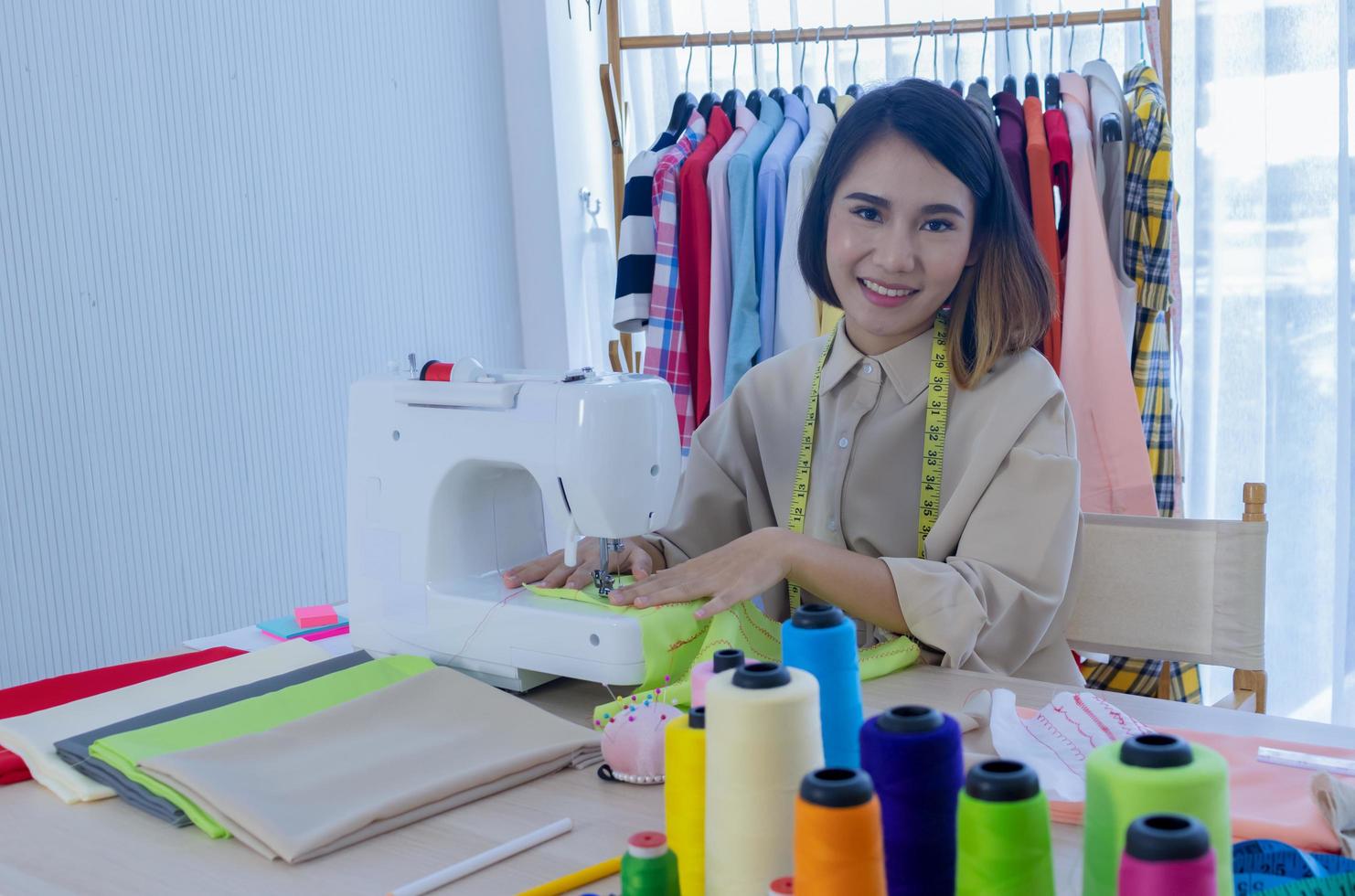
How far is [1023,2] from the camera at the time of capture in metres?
2.62

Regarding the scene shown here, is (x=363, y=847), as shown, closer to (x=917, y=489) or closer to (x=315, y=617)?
(x=315, y=617)

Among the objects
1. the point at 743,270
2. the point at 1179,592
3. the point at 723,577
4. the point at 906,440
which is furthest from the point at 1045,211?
the point at 723,577

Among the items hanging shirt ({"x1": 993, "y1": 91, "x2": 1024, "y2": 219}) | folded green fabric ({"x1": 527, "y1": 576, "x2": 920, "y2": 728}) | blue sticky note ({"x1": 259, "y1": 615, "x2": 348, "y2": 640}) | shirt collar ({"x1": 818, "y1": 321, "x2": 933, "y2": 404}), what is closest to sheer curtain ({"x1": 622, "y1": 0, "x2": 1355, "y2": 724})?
hanging shirt ({"x1": 993, "y1": 91, "x2": 1024, "y2": 219})

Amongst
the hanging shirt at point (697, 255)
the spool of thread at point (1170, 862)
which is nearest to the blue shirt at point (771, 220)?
the hanging shirt at point (697, 255)

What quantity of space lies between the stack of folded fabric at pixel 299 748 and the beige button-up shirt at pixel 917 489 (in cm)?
48

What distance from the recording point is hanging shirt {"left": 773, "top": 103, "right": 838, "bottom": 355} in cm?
229

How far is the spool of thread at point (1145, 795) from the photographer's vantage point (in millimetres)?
552

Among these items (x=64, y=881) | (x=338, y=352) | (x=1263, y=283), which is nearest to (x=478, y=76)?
(x=338, y=352)

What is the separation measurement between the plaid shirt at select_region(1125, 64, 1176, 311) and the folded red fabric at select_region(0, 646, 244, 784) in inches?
67.6

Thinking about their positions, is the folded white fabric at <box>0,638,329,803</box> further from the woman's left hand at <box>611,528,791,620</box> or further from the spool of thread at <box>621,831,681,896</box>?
the spool of thread at <box>621,831,681,896</box>

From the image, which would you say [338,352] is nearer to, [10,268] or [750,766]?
[10,268]

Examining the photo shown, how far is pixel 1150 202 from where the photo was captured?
2.17 m

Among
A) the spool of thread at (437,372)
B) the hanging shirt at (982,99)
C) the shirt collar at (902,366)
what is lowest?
the shirt collar at (902,366)

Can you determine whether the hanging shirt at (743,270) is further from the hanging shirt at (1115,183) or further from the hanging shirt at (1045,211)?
the hanging shirt at (1115,183)
